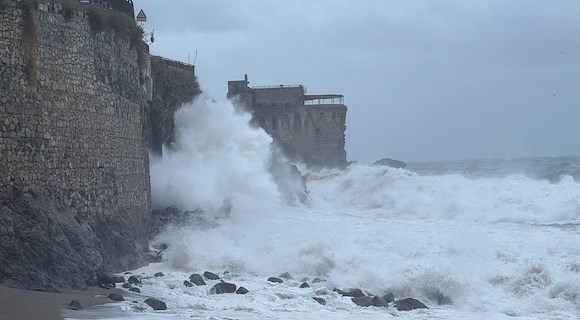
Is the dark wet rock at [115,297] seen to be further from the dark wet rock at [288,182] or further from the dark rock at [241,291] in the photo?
the dark wet rock at [288,182]

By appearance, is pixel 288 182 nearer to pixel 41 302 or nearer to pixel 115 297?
pixel 115 297

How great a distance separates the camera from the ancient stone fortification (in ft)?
177

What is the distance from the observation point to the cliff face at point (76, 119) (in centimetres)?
1384

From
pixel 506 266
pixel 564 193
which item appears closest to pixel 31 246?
pixel 506 266

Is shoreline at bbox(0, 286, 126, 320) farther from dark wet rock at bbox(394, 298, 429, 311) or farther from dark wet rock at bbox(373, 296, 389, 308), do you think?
dark wet rock at bbox(394, 298, 429, 311)

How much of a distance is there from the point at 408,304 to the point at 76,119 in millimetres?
6589

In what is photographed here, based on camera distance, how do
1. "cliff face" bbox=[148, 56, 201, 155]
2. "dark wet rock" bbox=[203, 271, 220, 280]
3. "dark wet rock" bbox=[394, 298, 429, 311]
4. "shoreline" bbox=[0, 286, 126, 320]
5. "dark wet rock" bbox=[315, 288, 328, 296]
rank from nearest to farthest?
"shoreline" bbox=[0, 286, 126, 320], "dark wet rock" bbox=[394, 298, 429, 311], "dark wet rock" bbox=[315, 288, 328, 296], "dark wet rock" bbox=[203, 271, 220, 280], "cliff face" bbox=[148, 56, 201, 155]

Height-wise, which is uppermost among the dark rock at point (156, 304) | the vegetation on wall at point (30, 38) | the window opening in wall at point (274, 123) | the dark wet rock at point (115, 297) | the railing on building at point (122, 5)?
the railing on building at point (122, 5)

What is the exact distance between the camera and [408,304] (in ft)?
50.1

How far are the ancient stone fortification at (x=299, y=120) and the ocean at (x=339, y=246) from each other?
1802 centimetres

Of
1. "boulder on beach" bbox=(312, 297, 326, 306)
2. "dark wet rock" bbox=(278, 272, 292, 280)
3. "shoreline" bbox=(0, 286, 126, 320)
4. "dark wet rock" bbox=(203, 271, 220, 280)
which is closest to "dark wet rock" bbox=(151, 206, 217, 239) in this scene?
"dark wet rock" bbox=(203, 271, 220, 280)

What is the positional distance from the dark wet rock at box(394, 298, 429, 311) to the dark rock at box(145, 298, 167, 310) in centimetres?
402

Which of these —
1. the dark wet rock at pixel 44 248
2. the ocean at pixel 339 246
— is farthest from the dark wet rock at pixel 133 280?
the dark wet rock at pixel 44 248

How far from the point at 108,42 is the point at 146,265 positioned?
459 cm
